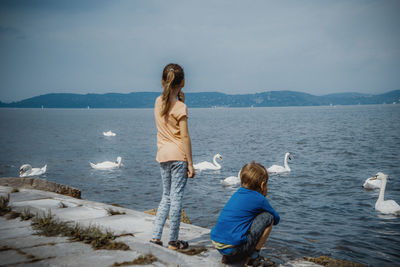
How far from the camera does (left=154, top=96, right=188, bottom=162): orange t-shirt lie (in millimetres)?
4238

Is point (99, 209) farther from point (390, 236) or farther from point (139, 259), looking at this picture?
point (390, 236)

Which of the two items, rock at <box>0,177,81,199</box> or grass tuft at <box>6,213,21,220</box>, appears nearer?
grass tuft at <box>6,213,21,220</box>

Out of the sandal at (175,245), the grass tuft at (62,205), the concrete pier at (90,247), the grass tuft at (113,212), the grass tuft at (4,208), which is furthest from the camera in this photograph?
the grass tuft at (62,205)

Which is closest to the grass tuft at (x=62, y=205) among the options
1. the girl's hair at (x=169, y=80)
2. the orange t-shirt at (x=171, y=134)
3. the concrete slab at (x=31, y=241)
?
the concrete slab at (x=31, y=241)

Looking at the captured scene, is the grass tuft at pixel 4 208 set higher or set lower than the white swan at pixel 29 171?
higher

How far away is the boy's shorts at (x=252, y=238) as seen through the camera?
3975 millimetres

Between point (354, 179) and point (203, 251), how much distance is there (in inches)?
495

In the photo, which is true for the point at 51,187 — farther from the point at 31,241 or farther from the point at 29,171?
the point at 29,171

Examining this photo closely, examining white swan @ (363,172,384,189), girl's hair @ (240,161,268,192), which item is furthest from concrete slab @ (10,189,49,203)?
white swan @ (363,172,384,189)

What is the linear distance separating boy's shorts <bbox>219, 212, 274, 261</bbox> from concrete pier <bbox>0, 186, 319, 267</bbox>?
0.64 feet

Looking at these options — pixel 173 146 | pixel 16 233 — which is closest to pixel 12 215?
pixel 16 233

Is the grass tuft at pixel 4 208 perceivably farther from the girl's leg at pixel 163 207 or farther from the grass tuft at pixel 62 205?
the girl's leg at pixel 163 207

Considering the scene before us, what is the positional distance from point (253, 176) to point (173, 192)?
102 centimetres

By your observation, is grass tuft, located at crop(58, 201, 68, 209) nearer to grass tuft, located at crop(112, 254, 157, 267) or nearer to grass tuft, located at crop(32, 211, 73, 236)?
grass tuft, located at crop(32, 211, 73, 236)
